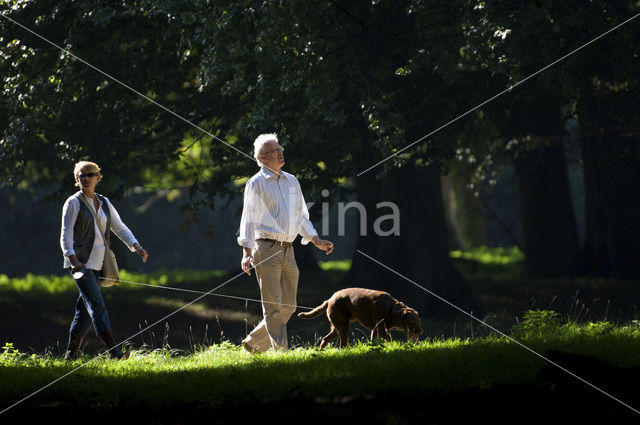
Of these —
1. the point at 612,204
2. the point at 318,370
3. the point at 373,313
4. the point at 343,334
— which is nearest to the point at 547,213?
the point at 612,204

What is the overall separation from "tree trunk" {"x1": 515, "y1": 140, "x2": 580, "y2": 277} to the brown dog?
12.8 m

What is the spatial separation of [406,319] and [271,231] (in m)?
1.49

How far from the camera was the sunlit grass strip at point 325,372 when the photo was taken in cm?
610

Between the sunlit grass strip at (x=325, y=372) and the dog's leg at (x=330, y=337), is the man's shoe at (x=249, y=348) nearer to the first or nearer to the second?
the sunlit grass strip at (x=325, y=372)

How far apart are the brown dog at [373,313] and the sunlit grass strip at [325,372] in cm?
22

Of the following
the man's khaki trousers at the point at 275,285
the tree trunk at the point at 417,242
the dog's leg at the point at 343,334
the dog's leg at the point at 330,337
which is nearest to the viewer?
the man's khaki trousers at the point at 275,285

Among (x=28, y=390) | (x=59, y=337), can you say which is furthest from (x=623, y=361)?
(x=59, y=337)

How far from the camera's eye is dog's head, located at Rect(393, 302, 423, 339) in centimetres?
793

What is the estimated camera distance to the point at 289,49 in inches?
501

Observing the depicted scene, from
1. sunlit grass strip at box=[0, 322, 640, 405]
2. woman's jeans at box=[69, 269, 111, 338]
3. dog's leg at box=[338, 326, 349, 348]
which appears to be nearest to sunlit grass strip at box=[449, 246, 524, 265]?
dog's leg at box=[338, 326, 349, 348]

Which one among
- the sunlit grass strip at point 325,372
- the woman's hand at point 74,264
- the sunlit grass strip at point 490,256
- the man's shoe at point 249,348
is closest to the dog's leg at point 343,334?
the sunlit grass strip at point 325,372

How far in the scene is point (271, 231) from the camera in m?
8.16

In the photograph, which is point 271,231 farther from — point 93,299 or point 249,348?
point 93,299

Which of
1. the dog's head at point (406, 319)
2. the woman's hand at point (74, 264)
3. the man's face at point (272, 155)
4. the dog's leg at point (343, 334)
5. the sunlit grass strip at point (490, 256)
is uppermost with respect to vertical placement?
the man's face at point (272, 155)
